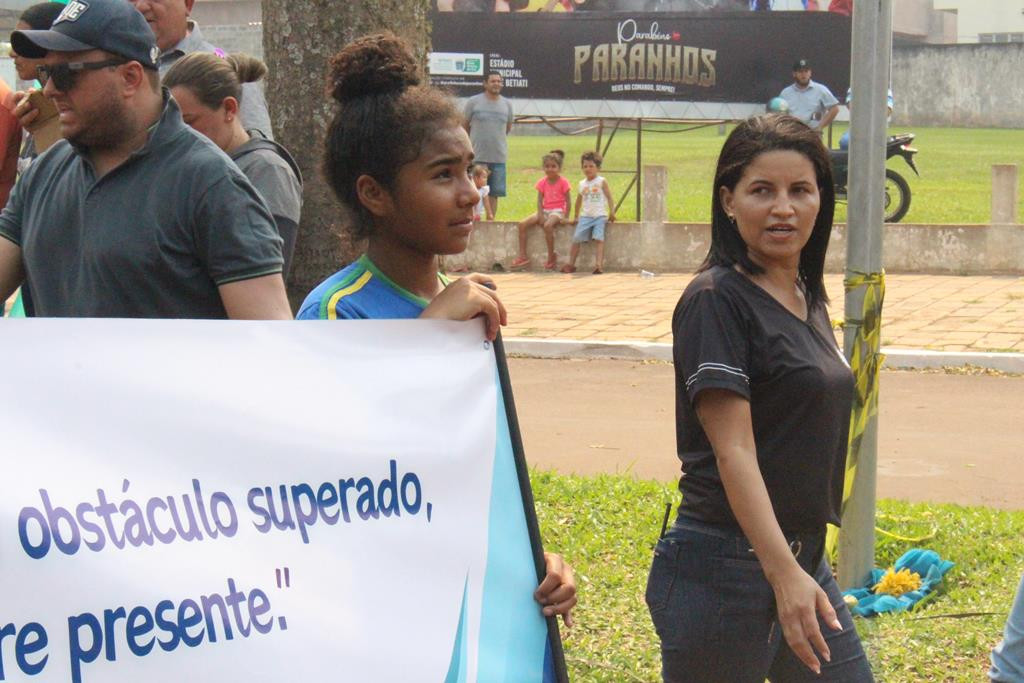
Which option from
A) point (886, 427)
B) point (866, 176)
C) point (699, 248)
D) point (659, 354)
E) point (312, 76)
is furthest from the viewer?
point (699, 248)

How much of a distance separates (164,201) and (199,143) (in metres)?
0.21

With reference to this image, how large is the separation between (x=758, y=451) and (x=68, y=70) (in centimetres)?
169

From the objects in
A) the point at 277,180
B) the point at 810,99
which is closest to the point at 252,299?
the point at 277,180

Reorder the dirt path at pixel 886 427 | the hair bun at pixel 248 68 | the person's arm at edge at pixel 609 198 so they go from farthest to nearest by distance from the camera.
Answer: the person's arm at edge at pixel 609 198, the dirt path at pixel 886 427, the hair bun at pixel 248 68

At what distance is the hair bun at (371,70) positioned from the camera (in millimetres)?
2799

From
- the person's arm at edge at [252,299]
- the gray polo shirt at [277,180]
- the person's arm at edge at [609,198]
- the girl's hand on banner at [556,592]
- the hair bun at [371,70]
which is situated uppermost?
the hair bun at [371,70]

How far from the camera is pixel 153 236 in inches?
123

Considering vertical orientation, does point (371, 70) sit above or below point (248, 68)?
below

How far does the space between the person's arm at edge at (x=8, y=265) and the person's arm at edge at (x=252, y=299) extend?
1.75 ft

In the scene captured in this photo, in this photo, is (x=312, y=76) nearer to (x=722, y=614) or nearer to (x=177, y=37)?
(x=177, y=37)

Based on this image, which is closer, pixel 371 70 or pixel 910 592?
pixel 371 70

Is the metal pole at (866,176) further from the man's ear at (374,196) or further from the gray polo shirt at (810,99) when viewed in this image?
the gray polo shirt at (810,99)

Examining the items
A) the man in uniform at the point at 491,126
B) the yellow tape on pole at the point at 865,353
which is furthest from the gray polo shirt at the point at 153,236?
the man in uniform at the point at 491,126


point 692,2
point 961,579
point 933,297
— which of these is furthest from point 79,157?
point 692,2
